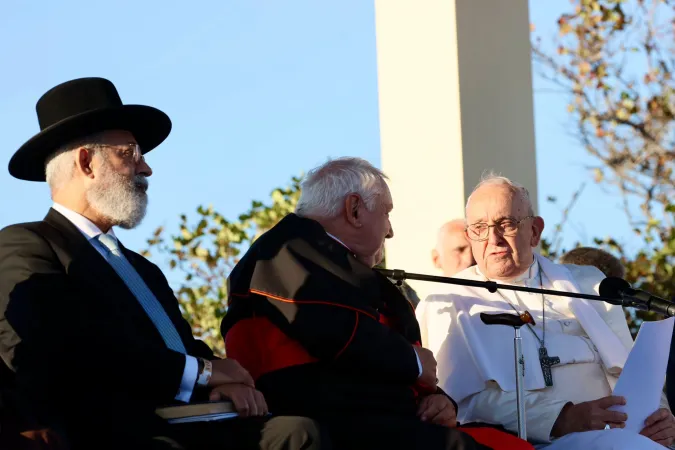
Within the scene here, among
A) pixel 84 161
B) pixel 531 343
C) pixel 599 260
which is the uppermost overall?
pixel 84 161

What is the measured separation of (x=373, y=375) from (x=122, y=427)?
1067 millimetres

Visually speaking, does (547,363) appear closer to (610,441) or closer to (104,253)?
(610,441)

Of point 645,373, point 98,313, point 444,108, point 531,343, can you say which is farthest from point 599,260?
point 98,313

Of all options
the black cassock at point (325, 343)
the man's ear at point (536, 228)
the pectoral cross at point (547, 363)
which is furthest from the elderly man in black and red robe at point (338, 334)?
the man's ear at point (536, 228)

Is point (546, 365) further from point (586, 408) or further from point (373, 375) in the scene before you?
point (373, 375)

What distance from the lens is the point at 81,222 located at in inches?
177

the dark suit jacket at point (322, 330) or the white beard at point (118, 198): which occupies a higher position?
the white beard at point (118, 198)

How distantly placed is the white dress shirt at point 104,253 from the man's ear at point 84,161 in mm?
157

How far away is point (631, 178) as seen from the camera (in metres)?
12.0

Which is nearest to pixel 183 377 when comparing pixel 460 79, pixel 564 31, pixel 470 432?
pixel 470 432

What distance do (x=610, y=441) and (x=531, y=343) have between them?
2.32 ft

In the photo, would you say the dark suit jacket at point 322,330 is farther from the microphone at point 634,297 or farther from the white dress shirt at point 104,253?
the microphone at point 634,297

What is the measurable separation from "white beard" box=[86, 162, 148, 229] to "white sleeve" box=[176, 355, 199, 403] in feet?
2.15

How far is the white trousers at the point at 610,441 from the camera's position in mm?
5070
